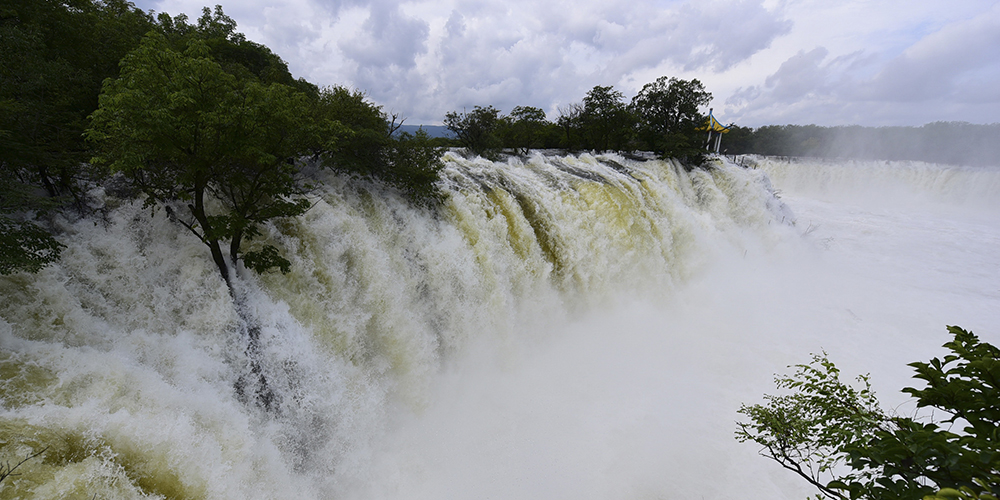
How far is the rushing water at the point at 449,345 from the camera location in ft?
16.4

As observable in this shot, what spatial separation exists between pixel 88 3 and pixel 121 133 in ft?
27.9

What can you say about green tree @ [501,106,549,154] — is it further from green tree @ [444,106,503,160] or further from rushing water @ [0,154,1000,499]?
rushing water @ [0,154,1000,499]

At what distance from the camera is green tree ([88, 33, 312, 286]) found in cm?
525

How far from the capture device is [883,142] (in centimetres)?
5025

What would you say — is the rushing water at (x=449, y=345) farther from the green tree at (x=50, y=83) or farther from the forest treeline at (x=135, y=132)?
the green tree at (x=50, y=83)

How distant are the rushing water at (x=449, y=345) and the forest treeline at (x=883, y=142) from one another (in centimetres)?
4028

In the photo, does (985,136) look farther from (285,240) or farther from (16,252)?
(16,252)

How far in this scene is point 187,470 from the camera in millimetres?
4883

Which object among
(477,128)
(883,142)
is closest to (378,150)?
(477,128)

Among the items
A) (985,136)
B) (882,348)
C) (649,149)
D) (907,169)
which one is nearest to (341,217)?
(882,348)

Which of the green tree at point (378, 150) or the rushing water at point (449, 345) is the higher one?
the green tree at point (378, 150)

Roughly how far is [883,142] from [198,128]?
71.8 meters

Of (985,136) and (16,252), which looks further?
(985,136)

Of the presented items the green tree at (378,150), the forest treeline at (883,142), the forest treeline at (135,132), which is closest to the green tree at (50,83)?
the forest treeline at (135,132)
